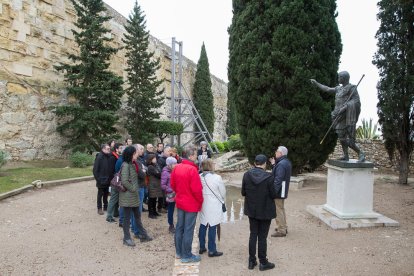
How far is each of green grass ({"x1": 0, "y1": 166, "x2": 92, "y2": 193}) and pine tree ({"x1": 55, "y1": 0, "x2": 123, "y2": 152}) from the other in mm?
1592

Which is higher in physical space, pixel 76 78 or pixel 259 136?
pixel 76 78

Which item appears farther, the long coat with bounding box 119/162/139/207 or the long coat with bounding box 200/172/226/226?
the long coat with bounding box 119/162/139/207

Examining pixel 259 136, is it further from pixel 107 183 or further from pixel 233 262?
pixel 233 262

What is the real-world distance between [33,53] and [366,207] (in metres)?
11.3

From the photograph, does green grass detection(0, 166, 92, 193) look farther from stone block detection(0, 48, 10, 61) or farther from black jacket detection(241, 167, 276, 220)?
black jacket detection(241, 167, 276, 220)

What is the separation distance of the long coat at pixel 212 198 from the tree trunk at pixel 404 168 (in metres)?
8.82

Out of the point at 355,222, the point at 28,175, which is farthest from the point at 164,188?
the point at 28,175

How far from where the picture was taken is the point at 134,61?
614 inches

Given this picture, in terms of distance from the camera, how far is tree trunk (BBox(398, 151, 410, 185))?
10609 millimetres

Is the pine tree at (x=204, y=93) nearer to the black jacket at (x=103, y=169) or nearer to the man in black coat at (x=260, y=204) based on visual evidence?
the black jacket at (x=103, y=169)

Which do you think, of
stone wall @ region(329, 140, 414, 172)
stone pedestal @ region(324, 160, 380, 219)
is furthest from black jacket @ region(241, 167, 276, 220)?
stone wall @ region(329, 140, 414, 172)

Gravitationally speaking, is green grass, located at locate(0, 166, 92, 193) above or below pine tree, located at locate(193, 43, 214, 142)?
below

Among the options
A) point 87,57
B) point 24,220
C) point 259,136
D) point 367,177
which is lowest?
point 24,220

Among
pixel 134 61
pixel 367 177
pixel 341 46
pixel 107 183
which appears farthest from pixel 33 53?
pixel 367 177
